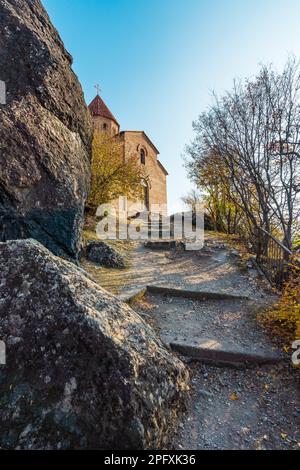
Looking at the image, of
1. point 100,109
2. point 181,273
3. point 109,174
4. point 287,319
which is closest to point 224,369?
point 287,319

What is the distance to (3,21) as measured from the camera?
3379 mm

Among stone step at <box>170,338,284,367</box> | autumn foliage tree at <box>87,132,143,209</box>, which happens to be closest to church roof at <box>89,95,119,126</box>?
autumn foliage tree at <box>87,132,143,209</box>

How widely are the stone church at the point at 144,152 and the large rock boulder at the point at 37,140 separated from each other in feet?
46.2

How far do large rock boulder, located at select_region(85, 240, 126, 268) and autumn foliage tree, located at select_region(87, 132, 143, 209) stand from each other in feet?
Result: 16.6

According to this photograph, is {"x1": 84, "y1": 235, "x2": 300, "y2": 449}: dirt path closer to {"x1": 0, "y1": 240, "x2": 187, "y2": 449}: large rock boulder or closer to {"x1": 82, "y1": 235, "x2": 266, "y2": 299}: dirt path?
{"x1": 82, "y1": 235, "x2": 266, "y2": 299}: dirt path

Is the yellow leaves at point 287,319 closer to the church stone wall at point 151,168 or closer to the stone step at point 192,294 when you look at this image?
the stone step at point 192,294

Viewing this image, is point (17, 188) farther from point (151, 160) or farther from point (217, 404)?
point (151, 160)

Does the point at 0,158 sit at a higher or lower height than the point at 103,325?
higher

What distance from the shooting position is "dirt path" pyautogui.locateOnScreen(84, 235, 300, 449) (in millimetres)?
1828

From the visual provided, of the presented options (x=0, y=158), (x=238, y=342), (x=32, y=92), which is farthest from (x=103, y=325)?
(x=32, y=92)

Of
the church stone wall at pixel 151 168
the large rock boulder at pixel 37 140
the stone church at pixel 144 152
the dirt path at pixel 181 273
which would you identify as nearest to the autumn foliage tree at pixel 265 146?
the dirt path at pixel 181 273

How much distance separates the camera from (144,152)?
22984 mm

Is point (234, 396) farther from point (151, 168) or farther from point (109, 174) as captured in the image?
point (151, 168)

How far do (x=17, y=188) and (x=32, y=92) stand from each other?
154 centimetres
